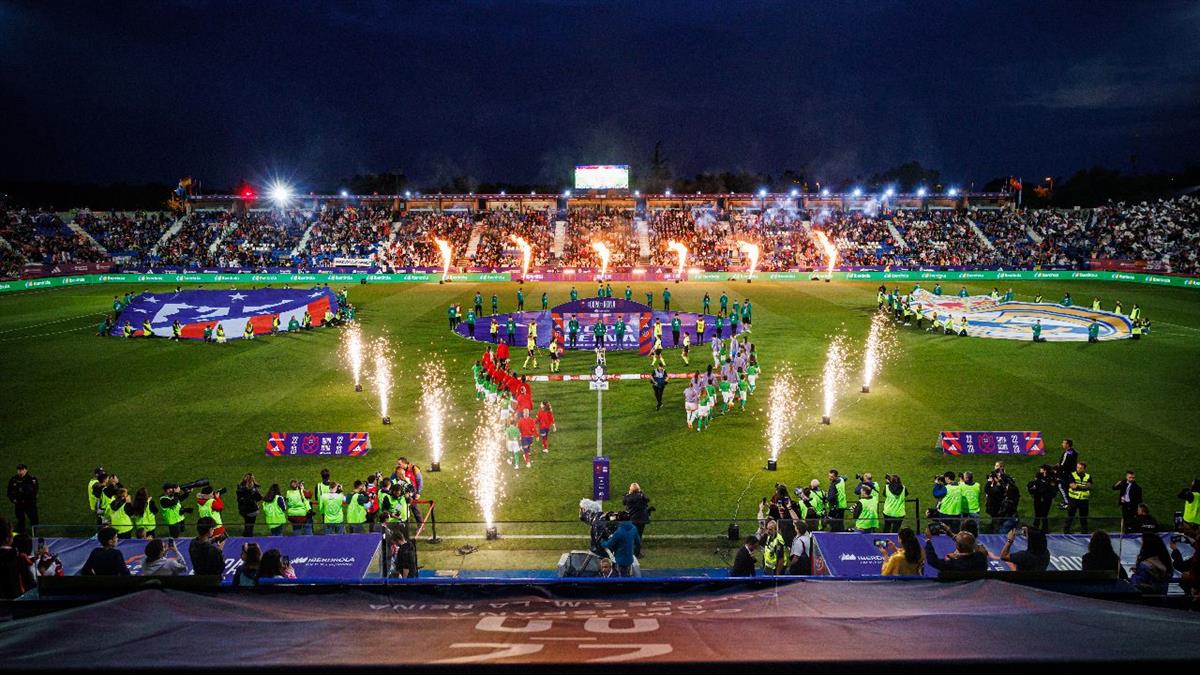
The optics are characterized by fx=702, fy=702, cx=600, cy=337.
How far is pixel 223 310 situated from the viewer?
35.6m

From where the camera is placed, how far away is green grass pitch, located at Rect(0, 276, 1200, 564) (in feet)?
50.9

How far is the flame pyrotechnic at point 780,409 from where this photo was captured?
59.0ft

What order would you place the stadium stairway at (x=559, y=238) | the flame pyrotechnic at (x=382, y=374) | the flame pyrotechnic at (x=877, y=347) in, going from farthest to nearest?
the stadium stairway at (x=559, y=238) < the flame pyrotechnic at (x=877, y=347) < the flame pyrotechnic at (x=382, y=374)

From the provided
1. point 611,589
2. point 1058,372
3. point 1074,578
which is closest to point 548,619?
point 611,589

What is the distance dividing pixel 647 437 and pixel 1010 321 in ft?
87.9

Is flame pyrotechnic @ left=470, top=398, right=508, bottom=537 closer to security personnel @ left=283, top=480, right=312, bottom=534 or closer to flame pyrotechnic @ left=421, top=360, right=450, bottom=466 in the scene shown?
flame pyrotechnic @ left=421, top=360, right=450, bottom=466

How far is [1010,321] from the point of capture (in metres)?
36.1

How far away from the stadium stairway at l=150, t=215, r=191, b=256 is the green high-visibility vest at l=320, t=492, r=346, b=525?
6836 cm

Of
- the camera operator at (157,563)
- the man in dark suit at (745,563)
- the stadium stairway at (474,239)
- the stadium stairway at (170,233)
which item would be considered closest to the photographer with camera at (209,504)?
the camera operator at (157,563)

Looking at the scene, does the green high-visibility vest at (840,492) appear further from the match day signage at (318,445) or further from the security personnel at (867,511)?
the match day signage at (318,445)

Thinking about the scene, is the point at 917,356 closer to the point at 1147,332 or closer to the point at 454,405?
the point at 1147,332

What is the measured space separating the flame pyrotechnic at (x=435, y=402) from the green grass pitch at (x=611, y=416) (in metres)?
0.30

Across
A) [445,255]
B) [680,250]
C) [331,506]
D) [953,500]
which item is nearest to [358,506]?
[331,506]

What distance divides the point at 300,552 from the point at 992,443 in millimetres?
15548
